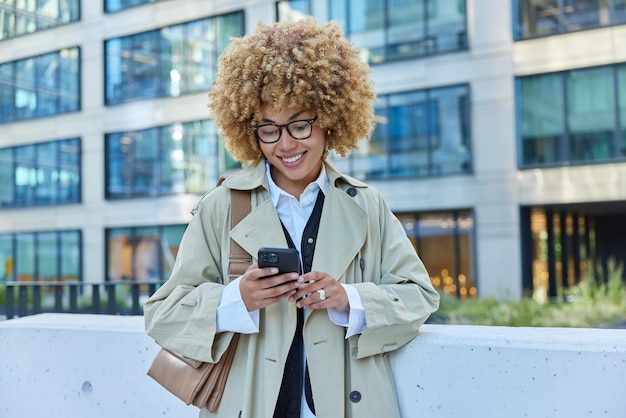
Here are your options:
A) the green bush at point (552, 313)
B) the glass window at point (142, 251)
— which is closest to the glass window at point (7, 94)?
the glass window at point (142, 251)

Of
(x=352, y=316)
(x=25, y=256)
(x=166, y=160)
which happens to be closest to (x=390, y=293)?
(x=352, y=316)

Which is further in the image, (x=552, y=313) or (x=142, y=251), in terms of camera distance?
(x=142, y=251)

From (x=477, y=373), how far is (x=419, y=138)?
1618 centimetres

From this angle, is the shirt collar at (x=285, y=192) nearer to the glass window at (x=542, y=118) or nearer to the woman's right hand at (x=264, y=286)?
the woman's right hand at (x=264, y=286)

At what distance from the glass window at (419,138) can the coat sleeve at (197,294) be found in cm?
1538

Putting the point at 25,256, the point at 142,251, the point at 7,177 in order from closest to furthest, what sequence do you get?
the point at 142,251
the point at 25,256
the point at 7,177

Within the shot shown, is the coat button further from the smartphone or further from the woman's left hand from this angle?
the smartphone

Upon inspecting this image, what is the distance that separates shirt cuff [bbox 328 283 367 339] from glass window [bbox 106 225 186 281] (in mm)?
20403

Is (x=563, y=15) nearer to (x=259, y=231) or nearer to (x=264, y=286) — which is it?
(x=259, y=231)

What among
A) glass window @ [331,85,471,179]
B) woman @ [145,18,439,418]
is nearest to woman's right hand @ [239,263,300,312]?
woman @ [145,18,439,418]

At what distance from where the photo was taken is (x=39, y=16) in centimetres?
2508

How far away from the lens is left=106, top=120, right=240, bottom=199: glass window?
2147 centimetres

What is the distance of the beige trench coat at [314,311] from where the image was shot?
2031mm

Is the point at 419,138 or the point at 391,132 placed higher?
the point at 391,132
